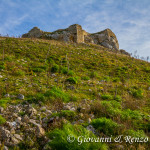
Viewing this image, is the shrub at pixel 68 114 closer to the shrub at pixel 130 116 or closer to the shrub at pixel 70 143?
the shrub at pixel 70 143

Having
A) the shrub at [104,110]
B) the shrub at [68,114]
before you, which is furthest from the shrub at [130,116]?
the shrub at [68,114]

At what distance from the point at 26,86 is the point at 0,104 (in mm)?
2240

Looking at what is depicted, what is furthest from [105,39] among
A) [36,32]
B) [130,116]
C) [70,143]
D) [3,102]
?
[70,143]

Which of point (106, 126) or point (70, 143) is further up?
point (106, 126)

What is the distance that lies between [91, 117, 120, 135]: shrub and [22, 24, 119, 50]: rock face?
105 feet

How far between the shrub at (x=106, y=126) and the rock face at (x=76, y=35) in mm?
32080

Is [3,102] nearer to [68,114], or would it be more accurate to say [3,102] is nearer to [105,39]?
[68,114]

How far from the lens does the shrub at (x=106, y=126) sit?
151 inches

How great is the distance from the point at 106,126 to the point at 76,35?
111 feet

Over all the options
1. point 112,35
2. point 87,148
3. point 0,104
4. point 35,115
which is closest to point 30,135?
point 35,115

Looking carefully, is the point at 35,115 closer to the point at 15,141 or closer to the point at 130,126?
the point at 15,141

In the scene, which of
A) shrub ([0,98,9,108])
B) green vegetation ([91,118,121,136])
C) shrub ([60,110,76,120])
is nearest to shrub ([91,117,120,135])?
green vegetation ([91,118,121,136])

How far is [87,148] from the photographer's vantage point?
9.50 ft

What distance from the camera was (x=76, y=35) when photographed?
117 ft
